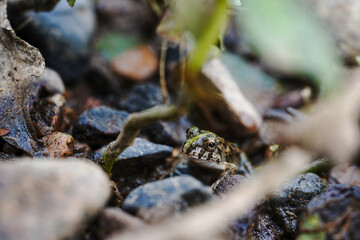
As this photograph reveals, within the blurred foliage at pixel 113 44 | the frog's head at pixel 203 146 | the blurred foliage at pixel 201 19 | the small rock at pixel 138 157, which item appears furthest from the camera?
the blurred foliage at pixel 113 44

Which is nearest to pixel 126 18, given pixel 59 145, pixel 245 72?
pixel 245 72

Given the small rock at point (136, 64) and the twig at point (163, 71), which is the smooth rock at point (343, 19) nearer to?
the twig at point (163, 71)

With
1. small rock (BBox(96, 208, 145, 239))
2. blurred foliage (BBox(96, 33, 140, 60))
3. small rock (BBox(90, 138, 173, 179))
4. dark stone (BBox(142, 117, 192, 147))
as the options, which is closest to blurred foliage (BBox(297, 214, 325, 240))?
small rock (BBox(96, 208, 145, 239))

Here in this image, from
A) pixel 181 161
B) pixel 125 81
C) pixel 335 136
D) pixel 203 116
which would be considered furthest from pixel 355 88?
pixel 125 81

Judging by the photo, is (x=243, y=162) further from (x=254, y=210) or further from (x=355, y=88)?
(x=355, y=88)

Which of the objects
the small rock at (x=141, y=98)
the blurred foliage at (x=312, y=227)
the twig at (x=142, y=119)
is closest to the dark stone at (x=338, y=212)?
the blurred foliage at (x=312, y=227)

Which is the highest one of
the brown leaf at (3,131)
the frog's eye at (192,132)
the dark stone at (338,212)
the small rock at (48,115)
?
the dark stone at (338,212)
